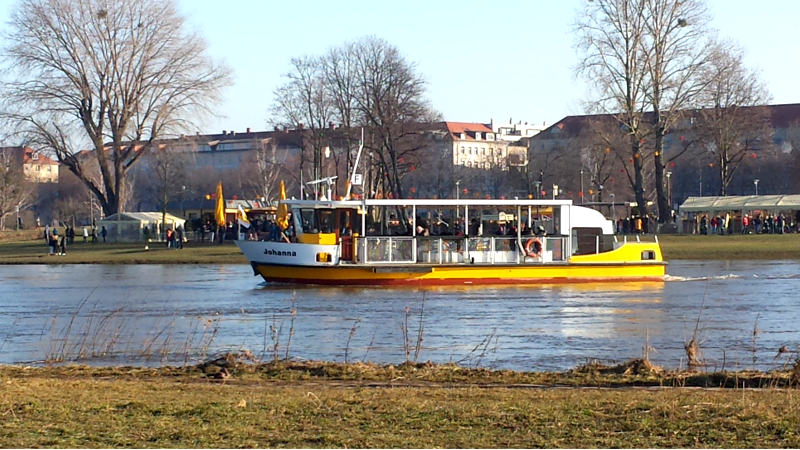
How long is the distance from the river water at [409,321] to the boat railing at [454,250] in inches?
66.8

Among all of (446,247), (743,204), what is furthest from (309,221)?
(743,204)

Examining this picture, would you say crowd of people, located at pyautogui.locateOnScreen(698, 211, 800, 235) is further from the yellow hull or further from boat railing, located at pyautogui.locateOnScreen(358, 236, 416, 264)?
boat railing, located at pyautogui.locateOnScreen(358, 236, 416, 264)

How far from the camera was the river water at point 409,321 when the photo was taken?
18.7 meters

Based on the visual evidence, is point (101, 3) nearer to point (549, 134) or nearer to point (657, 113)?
point (657, 113)

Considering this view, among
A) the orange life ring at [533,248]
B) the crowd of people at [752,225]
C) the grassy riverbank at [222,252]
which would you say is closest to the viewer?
the orange life ring at [533,248]

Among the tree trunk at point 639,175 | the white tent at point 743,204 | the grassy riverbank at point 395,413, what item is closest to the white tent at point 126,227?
the tree trunk at point 639,175

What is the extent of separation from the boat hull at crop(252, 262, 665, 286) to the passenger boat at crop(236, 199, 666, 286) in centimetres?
3

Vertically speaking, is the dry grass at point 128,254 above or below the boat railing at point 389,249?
below

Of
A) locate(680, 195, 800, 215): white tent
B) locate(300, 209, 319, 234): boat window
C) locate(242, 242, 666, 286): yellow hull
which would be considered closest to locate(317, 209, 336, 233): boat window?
locate(300, 209, 319, 234): boat window

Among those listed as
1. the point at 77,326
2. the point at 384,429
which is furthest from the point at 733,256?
the point at 384,429

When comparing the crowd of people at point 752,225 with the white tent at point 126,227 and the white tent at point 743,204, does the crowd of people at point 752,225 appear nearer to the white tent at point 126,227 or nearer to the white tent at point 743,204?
the white tent at point 743,204

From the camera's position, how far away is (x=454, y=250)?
3744 centimetres

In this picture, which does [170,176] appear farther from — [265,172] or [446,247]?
[446,247]

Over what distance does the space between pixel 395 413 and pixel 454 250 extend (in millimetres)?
26460
